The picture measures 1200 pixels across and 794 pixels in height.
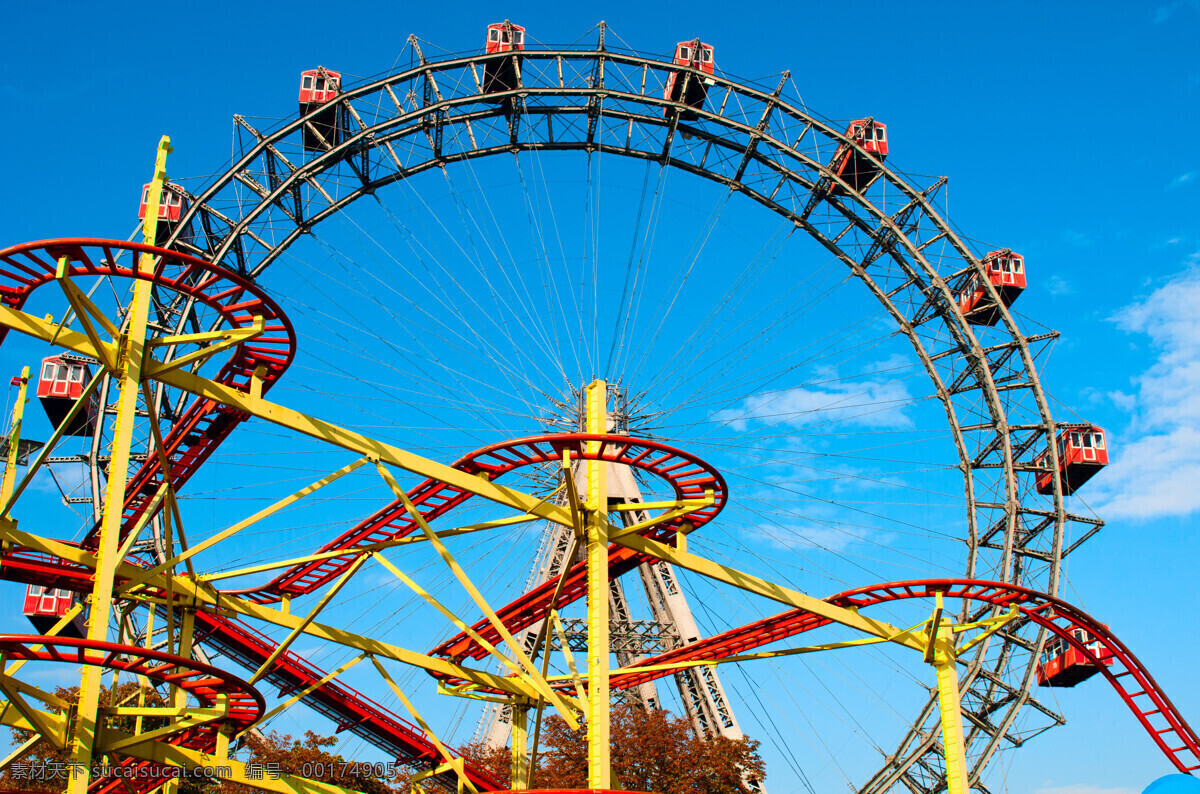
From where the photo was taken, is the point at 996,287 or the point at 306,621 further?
the point at 996,287

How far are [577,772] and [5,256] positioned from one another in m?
24.0

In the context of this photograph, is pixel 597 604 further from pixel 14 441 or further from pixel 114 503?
pixel 14 441

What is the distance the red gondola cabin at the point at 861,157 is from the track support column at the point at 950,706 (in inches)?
751

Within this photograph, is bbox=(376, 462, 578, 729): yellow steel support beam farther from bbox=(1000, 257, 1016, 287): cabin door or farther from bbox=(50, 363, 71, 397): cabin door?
bbox=(1000, 257, 1016, 287): cabin door

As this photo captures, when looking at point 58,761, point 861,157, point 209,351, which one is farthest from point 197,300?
point 861,157

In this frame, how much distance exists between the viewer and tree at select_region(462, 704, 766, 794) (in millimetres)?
33656

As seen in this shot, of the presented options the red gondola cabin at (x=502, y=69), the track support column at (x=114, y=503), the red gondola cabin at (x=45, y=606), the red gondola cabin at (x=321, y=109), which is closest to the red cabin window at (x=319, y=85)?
the red gondola cabin at (x=321, y=109)

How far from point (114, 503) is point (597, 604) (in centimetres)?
794

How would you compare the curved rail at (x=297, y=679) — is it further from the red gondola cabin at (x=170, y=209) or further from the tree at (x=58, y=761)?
the red gondola cabin at (x=170, y=209)

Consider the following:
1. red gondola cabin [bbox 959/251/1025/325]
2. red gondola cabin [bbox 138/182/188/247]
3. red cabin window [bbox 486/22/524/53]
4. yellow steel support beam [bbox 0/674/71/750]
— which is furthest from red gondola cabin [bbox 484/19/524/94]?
yellow steel support beam [bbox 0/674/71/750]

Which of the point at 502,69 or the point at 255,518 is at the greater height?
the point at 502,69

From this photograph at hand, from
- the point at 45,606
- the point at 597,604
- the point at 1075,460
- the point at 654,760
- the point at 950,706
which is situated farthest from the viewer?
the point at 1075,460

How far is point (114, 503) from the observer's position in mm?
16156

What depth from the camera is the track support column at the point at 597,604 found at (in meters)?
18.4
